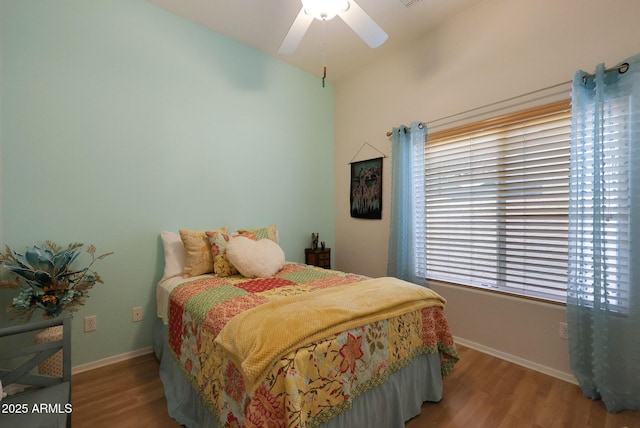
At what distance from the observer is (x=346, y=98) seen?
3.50 meters

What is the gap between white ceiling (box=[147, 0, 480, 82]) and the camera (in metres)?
2.29

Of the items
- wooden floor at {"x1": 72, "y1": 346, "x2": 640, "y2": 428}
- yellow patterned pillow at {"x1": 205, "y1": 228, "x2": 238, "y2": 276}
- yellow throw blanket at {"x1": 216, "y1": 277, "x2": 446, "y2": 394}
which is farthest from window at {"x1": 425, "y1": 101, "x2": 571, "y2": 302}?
yellow patterned pillow at {"x1": 205, "y1": 228, "x2": 238, "y2": 276}

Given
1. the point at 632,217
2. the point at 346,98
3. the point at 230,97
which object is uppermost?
the point at 346,98

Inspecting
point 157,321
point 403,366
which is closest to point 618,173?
point 403,366

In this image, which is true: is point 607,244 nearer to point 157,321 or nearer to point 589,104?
point 589,104

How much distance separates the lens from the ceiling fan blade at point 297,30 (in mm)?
1757

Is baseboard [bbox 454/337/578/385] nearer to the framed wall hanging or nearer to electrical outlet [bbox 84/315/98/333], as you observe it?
the framed wall hanging

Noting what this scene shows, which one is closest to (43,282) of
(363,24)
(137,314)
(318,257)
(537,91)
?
(137,314)

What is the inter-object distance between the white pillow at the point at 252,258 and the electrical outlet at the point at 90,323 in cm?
108

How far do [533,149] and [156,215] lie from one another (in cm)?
307

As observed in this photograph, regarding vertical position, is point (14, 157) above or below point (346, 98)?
below

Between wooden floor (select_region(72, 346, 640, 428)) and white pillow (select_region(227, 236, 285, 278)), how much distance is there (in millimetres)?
945

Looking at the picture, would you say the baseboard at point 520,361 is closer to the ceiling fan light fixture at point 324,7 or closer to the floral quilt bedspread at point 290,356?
the floral quilt bedspread at point 290,356

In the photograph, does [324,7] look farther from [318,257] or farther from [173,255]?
[318,257]
